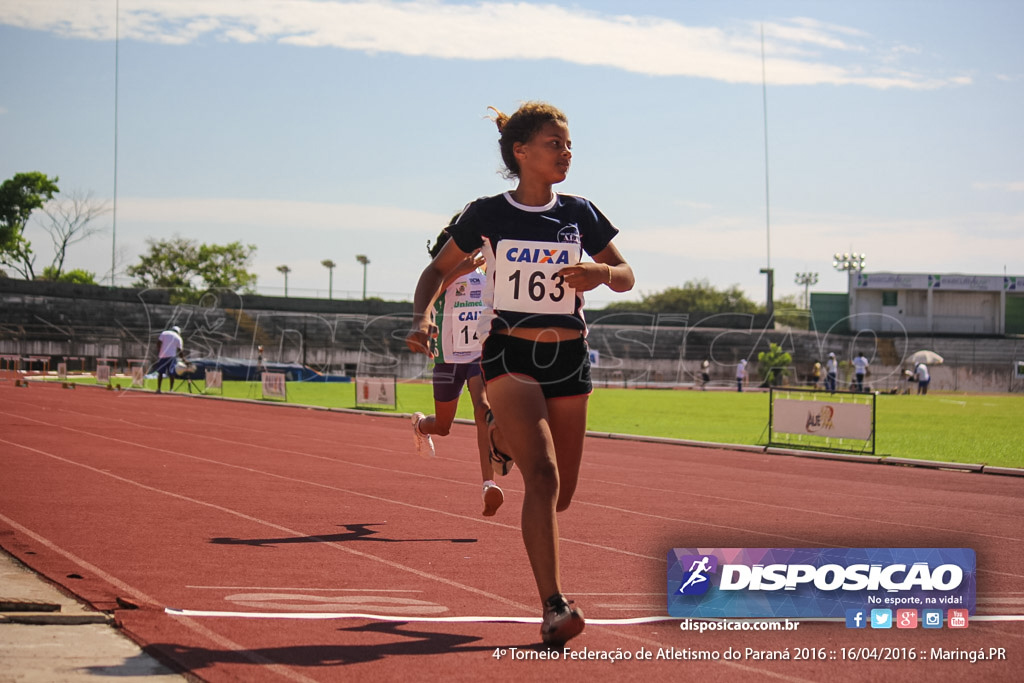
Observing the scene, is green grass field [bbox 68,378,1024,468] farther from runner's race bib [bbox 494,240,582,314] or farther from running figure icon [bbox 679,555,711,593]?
runner's race bib [bbox 494,240,582,314]

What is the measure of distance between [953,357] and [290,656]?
76945 mm

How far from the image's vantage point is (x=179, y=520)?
763 cm

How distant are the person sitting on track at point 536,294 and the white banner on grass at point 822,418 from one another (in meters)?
12.6

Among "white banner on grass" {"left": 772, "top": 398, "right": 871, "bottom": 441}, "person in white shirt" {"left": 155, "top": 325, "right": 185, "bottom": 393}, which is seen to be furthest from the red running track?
"person in white shirt" {"left": 155, "top": 325, "right": 185, "bottom": 393}

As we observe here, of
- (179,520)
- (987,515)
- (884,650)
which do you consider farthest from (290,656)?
(987,515)

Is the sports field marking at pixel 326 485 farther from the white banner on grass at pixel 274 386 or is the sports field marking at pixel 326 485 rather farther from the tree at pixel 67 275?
the tree at pixel 67 275

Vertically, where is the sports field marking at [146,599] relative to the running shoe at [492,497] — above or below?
below

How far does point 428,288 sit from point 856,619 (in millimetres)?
2406

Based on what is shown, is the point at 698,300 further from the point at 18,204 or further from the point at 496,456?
the point at 496,456

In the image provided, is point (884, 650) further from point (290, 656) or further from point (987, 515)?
point (987, 515)

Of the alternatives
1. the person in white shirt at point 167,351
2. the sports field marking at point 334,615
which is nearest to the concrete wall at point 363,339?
the person in white shirt at point 167,351

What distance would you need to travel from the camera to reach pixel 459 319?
28.3 ft

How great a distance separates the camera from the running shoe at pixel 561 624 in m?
4.16

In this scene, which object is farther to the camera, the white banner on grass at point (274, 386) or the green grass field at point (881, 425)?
the white banner on grass at point (274, 386)
